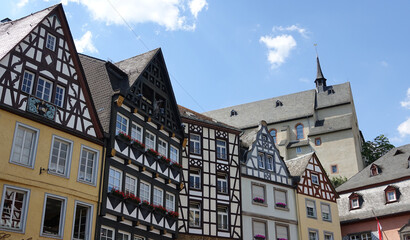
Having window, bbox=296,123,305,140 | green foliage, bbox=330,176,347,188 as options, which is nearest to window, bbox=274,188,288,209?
green foliage, bbox=330,176,347,188

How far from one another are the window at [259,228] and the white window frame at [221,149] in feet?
14.5

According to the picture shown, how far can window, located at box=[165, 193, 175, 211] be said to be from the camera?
26075 mm

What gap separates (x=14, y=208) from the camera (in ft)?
57.1

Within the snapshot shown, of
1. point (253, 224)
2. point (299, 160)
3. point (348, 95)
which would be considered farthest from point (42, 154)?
point (348, 95)

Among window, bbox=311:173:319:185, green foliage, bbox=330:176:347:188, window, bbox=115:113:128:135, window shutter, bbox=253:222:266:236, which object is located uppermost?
green foliage, bbox=330:176:347:188

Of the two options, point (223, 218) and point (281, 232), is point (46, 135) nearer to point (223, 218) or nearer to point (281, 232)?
point (223, 218)

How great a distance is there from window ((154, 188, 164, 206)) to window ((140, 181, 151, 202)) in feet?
2.18

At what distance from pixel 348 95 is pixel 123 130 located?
57.5 meters

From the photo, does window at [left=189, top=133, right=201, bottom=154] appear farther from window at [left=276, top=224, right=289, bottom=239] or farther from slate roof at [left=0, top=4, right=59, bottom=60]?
slate roof at [left=0, top=4, right=59, bottom=60]

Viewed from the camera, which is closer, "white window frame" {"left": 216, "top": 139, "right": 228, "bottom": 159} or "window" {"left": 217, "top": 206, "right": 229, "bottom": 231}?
"window" {"left": 217, "top": 206, "right": 229, "bottom": 231}

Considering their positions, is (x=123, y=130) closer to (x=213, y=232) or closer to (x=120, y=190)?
(x=120, y=190)

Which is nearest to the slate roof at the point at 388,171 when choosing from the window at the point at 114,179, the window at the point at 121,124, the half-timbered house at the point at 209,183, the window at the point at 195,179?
the half-timbered house at the point at 209,183

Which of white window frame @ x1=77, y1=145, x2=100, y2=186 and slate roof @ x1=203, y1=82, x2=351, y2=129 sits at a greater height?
slate roof @ x1=203, y1=82, x2=351, y2=129

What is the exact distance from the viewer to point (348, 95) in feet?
248
